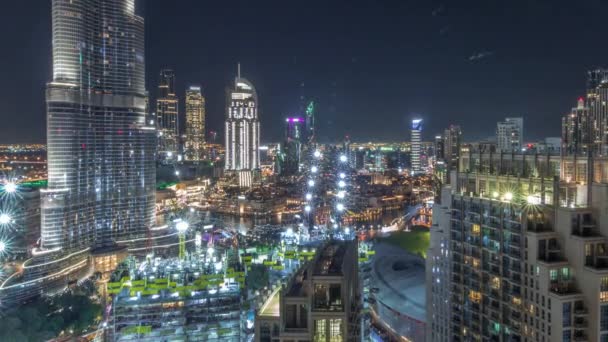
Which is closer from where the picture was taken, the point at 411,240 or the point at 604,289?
the point at 604,289

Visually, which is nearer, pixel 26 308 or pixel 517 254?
pixel 517 254

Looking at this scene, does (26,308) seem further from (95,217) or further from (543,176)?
(543,176)

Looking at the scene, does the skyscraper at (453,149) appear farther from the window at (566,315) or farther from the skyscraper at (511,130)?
the window at (566,315)

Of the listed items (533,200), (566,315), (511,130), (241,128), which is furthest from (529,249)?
(241,128)

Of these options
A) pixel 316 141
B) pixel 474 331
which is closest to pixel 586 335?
pixel 474 331

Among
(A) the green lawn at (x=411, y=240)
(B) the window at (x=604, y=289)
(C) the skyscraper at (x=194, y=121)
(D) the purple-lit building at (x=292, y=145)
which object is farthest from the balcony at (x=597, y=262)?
(C) the skyscraper at (x=194, y=121)

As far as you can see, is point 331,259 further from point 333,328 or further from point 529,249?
point 529,249
